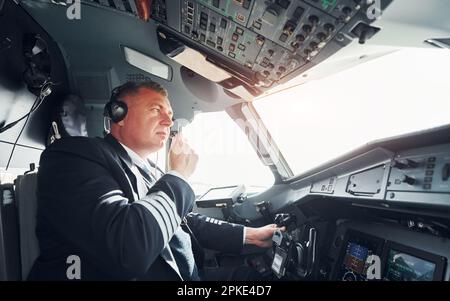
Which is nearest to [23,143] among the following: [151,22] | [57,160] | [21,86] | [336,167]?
[21,86]

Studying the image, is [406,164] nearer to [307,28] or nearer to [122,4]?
[307,28]

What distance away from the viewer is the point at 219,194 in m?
2.66

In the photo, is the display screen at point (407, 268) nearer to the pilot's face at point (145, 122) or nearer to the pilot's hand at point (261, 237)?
the pilot's hand at point (261, 237)

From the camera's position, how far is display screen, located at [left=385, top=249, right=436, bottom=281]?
1.15 metres

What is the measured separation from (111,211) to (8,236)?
520 millimetres

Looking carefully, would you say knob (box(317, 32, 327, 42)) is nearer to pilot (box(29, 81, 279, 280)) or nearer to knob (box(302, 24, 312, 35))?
knob (box(302, 24, 312, 35))

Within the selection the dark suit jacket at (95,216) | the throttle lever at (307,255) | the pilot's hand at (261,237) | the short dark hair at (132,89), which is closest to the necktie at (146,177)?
the dark suit jacket at (95,216)

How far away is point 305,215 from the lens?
1902 millimetres

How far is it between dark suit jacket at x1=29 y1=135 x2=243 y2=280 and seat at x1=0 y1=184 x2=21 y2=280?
98 millimetres

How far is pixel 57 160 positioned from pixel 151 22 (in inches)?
37.8

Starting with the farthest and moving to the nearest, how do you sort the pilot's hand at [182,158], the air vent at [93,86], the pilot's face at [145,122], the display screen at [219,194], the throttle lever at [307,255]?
the display screen at [219,194], the air vent at [93,86], the throttle lever at [307,255], the pilot's face at [145,122], the pilot's hand at [182,158]

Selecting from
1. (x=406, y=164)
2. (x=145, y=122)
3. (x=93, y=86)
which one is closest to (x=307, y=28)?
(x=406, y=164)

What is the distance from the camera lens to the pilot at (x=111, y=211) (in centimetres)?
94

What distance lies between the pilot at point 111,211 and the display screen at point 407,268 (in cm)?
86
